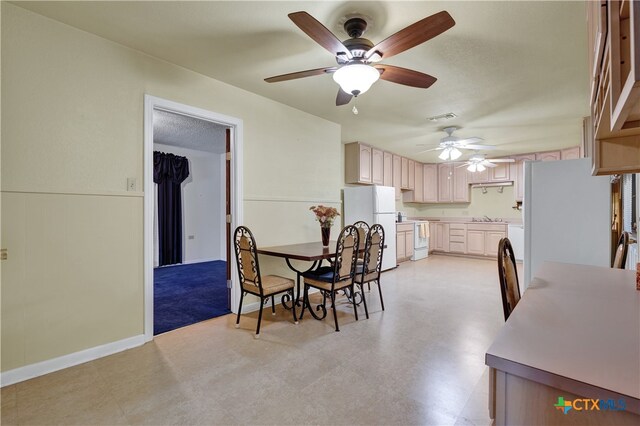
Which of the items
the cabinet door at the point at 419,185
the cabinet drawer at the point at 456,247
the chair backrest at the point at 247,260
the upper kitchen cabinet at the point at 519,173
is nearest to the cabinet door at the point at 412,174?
the cabinet door at the point at 419,185

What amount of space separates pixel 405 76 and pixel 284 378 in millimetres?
2302

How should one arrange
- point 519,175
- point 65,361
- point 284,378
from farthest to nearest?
point 519,175 < point 65,361 < point 284,378

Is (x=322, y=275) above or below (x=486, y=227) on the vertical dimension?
below

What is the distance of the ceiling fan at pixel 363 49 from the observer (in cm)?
162

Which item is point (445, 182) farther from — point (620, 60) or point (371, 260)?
point (620, 60)

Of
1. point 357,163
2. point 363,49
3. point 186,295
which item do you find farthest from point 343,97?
point 186,295

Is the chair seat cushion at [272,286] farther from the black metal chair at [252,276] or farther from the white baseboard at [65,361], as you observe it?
the white baseboard at [65,361]

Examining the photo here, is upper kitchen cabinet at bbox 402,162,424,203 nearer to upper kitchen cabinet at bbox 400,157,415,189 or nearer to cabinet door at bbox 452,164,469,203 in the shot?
→ upper kitchen cabinet at bbox 400,157,415,189

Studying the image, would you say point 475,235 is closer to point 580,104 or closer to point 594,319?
point 580,104

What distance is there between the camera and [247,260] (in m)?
2.71

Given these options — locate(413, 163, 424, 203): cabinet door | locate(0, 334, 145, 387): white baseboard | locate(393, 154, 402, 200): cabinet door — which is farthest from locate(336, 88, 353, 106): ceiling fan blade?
locate(413, 163, 424, 203): cabinet door

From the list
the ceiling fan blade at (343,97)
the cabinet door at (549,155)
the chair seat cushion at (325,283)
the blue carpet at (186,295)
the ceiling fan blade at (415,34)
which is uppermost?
the cabinet door at (549,155)

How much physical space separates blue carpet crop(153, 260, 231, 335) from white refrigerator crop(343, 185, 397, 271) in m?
2.50

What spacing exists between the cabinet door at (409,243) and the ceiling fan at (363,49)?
14.6 ft
